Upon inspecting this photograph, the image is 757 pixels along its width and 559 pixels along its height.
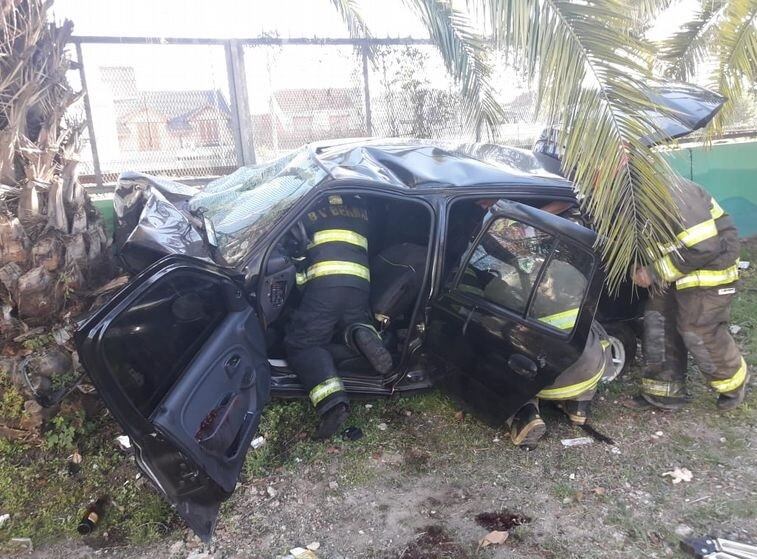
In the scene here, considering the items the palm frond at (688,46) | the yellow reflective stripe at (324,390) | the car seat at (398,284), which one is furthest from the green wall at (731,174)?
the yellow reflective stripe at (324,390)

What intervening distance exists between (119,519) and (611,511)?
2534mm

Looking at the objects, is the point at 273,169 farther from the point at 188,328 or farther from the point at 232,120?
the point at 232,120

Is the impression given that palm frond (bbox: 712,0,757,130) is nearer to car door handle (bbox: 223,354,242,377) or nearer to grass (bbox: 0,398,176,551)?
car door handle (bbox: 223,354,242,377)

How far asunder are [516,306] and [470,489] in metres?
1.05

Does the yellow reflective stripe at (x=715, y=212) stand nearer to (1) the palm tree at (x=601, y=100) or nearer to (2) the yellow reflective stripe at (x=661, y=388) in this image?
(1) the palm tree at (x=601, y=100)

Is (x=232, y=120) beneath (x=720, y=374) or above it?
above

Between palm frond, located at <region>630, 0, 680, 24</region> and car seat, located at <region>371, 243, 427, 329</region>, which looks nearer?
car seat, located at <region>371, 243, 427, 329</region>

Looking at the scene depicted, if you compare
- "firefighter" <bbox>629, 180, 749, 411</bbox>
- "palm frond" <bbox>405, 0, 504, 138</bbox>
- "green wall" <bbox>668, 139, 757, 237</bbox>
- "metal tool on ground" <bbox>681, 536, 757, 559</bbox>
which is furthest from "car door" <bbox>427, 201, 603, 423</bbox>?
"green wall" <bbox>668, 139, 757, 237</bbox>

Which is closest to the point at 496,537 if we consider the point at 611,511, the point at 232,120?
the point at 611,511

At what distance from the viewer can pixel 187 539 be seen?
2775mm

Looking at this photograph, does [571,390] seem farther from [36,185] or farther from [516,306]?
[36,185]

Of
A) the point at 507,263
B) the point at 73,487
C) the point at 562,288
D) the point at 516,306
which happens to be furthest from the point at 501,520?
the point at 73,487

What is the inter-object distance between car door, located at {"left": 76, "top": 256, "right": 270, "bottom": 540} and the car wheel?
8.73 feet

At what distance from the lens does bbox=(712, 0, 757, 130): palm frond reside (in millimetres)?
4918
